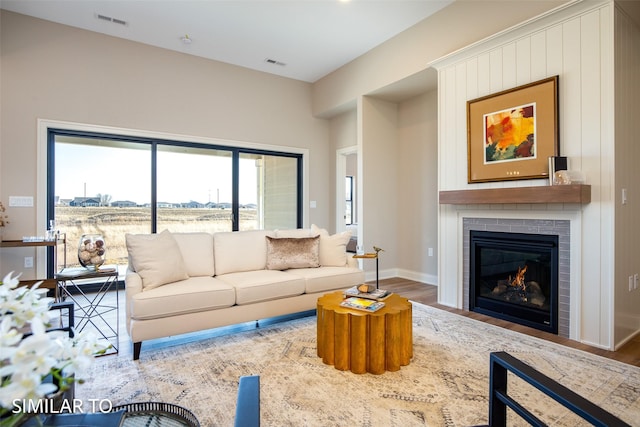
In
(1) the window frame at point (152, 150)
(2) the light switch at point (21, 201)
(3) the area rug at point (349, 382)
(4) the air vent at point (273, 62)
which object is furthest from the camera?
(4) the air vent at point (273, 62)

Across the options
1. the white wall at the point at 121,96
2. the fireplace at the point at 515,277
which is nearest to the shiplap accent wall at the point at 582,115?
the fireplace at the point at 515,277

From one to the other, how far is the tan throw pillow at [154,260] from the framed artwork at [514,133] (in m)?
3.01

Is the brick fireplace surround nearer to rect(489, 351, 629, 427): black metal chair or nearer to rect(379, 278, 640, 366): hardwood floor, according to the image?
rect(379, 278, 640, 366): hardwood floor

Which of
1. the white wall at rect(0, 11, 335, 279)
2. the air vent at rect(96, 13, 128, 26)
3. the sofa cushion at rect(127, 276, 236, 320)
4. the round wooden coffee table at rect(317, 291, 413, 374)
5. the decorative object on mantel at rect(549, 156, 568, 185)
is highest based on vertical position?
the air vent at rect(96, 13, 128, 26)

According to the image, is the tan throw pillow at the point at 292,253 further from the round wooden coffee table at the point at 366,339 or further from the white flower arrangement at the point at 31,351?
the white flower arrangement at the point at 31,351

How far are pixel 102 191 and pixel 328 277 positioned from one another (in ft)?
11.3

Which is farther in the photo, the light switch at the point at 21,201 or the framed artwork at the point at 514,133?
the light switch at the point at 21,201

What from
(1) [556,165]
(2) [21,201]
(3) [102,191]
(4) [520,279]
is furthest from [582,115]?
(2) [21,201]

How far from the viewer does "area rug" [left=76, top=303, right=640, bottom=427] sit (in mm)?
1702

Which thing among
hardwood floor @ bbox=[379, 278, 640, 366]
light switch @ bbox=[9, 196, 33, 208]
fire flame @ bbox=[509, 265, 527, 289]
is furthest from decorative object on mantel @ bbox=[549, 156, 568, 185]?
light switch @ bbox=[9, 196, 33, 208]

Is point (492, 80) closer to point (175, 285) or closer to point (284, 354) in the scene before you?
point (284, 354)

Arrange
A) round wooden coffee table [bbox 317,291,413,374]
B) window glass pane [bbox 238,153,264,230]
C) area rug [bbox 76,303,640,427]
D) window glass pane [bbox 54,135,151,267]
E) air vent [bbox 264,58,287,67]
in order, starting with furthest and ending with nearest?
1. window glass pane [bbox 238,153,264,230]
2. air vent [bbox 264,58,287,67]
3. window glass pane [bbox 54,135,151,267]
4. round wooden coffee table [bbox 317,291,413,374]
5. area rug [bbox 76,303,640,427]

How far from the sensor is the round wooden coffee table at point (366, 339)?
212 cm

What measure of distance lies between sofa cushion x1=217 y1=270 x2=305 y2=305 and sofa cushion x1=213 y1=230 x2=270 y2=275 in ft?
0.42
